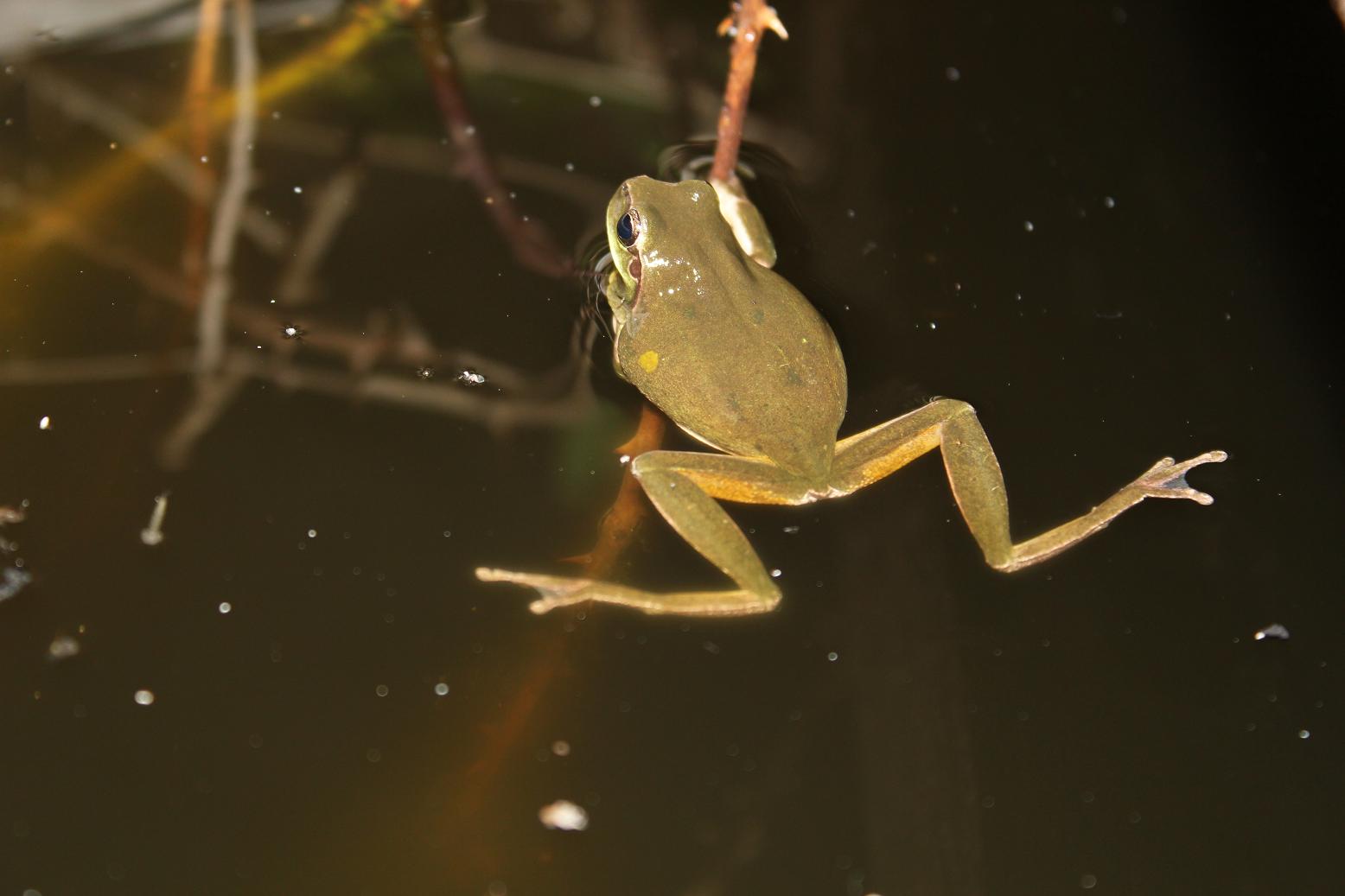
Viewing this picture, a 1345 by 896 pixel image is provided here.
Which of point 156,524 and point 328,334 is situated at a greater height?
point 328,334

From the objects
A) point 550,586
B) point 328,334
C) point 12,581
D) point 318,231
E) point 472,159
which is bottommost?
point 12,581

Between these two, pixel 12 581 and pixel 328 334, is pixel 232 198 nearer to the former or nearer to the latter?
pixel 328 334

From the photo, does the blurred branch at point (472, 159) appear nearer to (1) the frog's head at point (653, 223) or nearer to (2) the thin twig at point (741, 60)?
(1) the frog's head at point (653, 223)

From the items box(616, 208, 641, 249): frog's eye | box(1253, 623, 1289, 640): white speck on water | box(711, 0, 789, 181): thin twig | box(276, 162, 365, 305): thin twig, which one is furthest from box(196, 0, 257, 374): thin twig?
box(1253, 623, 1289, 640): white speck on water

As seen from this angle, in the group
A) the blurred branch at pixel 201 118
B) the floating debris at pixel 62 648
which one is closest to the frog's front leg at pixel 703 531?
the floating debris at pixel 62 648

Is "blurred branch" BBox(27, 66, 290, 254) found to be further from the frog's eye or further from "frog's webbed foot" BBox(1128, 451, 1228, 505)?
"frog's webbed foot" BBox(1128, 451, 1228, 505)

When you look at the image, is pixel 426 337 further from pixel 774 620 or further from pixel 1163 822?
pixel 1163 822

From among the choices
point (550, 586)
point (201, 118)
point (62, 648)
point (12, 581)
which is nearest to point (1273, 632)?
point (550, 586)
